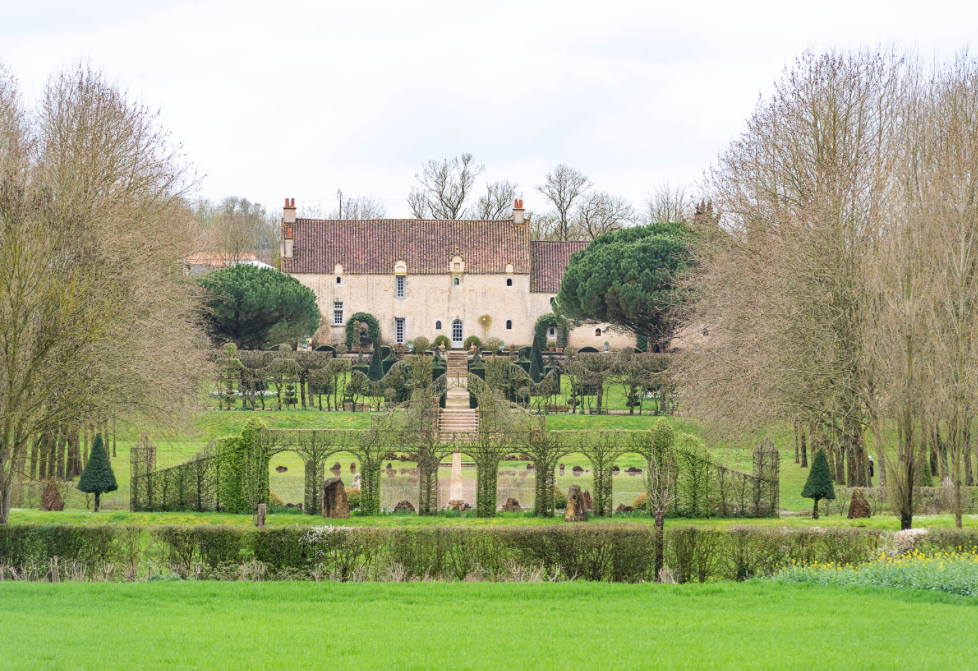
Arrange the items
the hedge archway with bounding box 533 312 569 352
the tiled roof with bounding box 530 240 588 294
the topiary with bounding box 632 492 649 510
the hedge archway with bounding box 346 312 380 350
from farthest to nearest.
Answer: the tiled roof with bounding box 530 240 588 294 → the hedge archway with bounding box 346 312 380 350 → the hedge archway with bounding box 533 312 569 352 → the topiary with bounding box 632 492 649 510

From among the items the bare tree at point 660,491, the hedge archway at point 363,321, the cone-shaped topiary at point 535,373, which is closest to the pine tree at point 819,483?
the bare tree at point 660,491

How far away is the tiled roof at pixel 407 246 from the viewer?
58031 millimetres

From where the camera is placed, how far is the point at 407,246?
59094 mm

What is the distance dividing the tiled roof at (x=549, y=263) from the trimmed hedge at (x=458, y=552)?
44.6 meters

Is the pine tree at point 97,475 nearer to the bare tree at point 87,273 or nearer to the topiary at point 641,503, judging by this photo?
the bare tree at point 87,273

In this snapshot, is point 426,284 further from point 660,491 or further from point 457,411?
point 660,491

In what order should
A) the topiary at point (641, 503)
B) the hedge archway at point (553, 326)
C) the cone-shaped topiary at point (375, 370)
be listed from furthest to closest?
1. the hedge archway at point (553, 326)
2. the cone-shaped topiary at point (375, 370)
3. the topiary at point (641, 503)

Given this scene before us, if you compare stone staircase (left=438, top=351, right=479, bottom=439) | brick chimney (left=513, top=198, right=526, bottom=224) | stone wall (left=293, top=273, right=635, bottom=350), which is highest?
brick chimney (left=513, top=198, right=526, bottom=224)

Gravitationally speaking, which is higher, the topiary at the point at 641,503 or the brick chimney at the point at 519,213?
the brick chimney at the point at 519,213

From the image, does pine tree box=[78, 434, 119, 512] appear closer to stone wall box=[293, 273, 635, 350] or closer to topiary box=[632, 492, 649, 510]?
topiary box=[632, 492, 649, 510]

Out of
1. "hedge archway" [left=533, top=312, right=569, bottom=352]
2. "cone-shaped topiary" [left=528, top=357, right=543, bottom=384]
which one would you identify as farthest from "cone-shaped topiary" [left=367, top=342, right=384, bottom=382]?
"hedge archway" [left=533, top=312, right=569, bottom=352]

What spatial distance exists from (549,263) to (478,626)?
1974 inches

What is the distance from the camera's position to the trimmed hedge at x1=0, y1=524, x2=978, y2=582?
13.0 metres

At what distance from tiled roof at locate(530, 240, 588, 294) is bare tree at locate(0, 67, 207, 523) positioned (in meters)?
32.0
